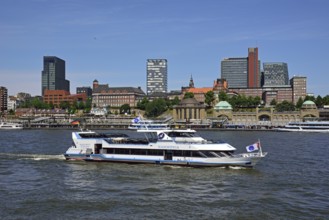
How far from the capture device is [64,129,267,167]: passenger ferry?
150 feet

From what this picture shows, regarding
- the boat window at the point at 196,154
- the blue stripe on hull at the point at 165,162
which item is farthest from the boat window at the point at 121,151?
the boat window at the point at 196,154

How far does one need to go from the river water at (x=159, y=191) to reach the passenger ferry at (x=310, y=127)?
90.0 m

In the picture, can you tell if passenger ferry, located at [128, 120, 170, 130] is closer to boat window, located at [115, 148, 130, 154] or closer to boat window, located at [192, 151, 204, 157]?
boat window, located at [115, 148, 130, 154]

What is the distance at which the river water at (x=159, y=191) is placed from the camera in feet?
94.0

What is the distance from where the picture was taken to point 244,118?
624 feet

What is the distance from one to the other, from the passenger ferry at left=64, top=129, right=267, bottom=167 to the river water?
104 centimetres

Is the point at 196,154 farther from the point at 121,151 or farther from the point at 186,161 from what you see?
the point at 121,151


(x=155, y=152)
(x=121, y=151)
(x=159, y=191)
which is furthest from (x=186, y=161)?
(x=159, y=191)

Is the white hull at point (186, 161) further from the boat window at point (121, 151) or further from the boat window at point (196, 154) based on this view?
the boat window at point (121, 151)

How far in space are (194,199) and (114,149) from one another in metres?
20.5

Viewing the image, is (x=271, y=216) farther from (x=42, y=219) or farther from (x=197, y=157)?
(x=197, y=157)

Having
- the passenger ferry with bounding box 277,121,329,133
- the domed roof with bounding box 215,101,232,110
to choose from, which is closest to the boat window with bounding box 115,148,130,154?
the passenger ferry with bounding box 277,121,329,133

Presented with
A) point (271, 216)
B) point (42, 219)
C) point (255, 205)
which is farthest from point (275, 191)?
point (42, 219)

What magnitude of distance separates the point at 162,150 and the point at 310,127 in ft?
339
